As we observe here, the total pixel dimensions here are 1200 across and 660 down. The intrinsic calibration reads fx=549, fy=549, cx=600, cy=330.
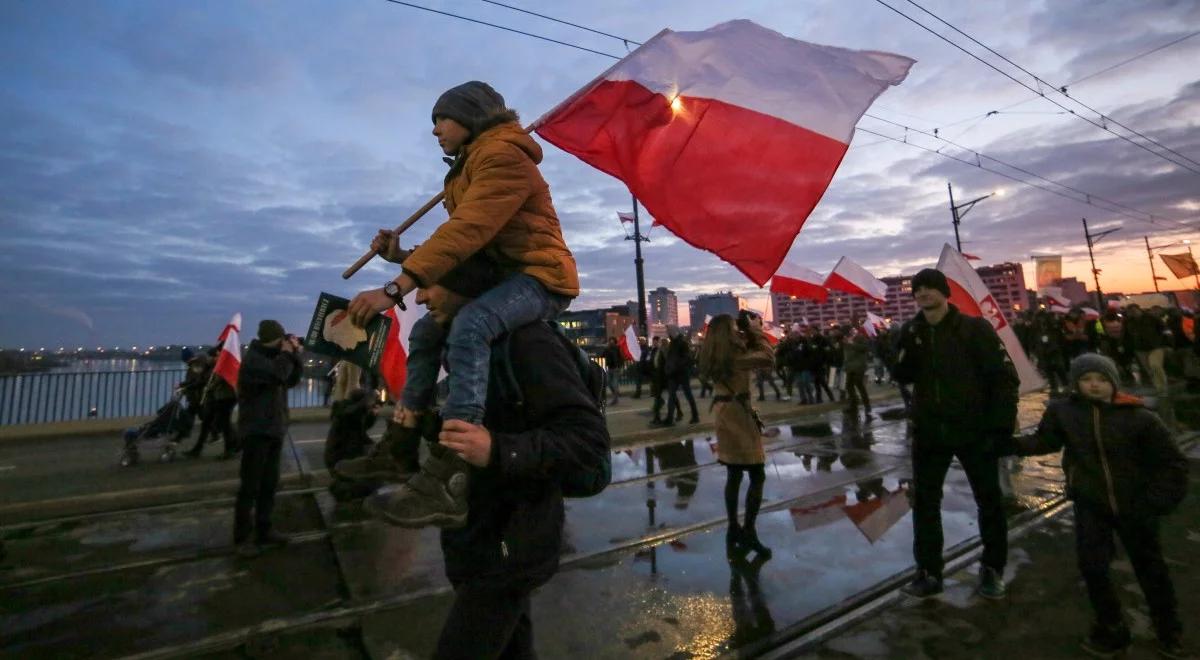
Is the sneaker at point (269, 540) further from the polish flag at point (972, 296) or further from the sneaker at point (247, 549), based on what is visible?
the polish flag at point (972, 296)

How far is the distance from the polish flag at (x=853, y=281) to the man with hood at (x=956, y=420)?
11.7 metres

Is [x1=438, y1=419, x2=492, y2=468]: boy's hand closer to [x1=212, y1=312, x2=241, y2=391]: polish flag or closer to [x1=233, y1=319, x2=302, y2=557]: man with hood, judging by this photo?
[x1=233, y1=319, x2=302, y2=557]: man with hood

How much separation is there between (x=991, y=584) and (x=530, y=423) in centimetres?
367

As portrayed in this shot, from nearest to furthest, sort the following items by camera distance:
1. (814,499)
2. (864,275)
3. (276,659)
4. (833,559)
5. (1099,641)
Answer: (1099,641), (276,659), (833,559), (814,499), (864,275)

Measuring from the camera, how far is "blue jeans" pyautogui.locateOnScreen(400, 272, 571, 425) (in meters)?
1.51

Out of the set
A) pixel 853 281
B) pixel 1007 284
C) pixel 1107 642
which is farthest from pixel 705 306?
pixel 1107 642

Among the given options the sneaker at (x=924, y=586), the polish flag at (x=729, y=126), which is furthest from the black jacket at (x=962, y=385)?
the polish flag at (x=729, y=126)

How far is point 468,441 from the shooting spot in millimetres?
1346

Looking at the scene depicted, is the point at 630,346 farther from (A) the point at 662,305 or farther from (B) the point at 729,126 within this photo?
(A) the point at 662,305

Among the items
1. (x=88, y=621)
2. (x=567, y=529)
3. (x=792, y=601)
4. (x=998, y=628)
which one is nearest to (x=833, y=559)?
(x=792, y=601)

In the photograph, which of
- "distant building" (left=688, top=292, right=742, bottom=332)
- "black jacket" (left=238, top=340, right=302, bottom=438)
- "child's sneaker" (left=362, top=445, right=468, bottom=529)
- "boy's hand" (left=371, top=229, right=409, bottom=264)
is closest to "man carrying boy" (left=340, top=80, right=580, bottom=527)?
"child's sneaker" (left=362, top=445, right=468, bottom=529)

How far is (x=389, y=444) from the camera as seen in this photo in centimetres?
171

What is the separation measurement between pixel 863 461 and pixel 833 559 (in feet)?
12.8

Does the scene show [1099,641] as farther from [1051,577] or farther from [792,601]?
[792,601]
